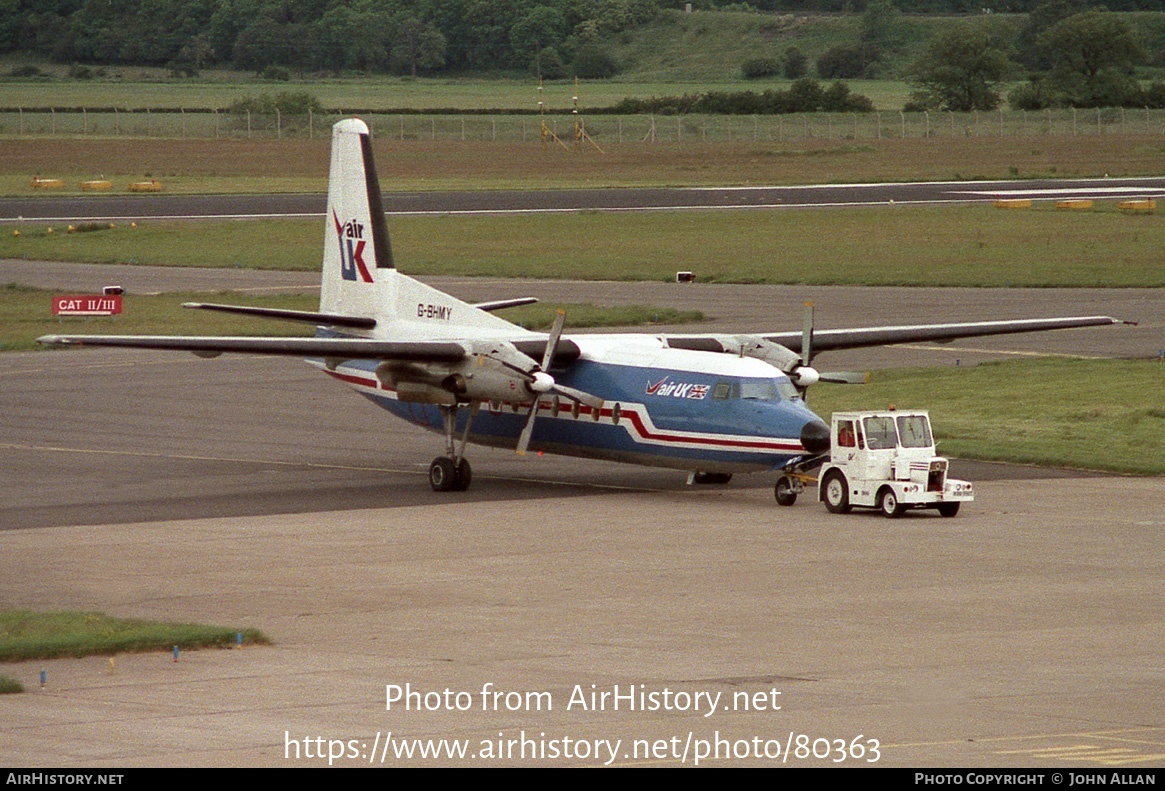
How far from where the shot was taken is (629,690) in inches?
699

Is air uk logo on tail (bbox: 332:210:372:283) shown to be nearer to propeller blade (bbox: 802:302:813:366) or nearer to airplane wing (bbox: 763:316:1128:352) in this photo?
airplane wing (bbox: 763:316:1128:352)

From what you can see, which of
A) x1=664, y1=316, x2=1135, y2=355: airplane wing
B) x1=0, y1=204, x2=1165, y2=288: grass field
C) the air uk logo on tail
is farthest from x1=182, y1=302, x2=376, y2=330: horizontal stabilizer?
x1=0, y1=204, x2=1165, y2=288: grass field

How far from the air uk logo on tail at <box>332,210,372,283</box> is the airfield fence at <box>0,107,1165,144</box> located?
116337mm

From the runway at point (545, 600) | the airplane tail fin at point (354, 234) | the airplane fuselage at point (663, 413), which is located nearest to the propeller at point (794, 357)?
the airplane fuselage at point (663, 413)

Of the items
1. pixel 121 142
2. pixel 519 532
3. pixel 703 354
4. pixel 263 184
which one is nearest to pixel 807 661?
pixel 519 532

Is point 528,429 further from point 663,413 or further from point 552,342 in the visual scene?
point 663,413

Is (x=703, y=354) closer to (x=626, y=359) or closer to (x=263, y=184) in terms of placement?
(x=626, y=359)

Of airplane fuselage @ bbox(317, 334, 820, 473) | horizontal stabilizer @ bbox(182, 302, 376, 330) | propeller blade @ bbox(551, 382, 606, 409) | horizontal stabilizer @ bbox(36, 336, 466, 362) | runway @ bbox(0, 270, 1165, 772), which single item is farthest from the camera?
horizontal stabilizer @ bbox(182, 302, 376, 330)

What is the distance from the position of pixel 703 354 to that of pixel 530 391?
331cm

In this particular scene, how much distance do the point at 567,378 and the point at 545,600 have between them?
11030mm

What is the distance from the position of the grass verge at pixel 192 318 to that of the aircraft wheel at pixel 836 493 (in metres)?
27.7

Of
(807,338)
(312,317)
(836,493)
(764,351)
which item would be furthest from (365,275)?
(836,493)

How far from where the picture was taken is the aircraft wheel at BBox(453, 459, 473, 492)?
34094 millimetres

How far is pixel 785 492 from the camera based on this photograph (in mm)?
31578
